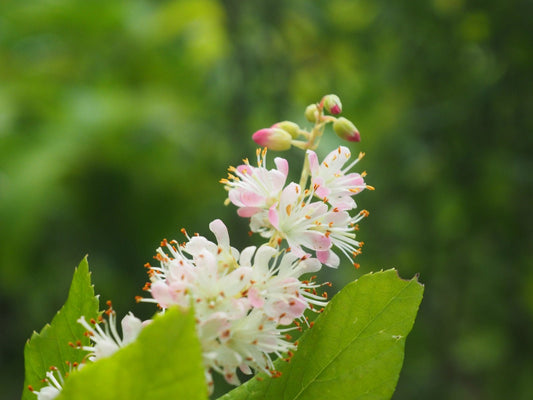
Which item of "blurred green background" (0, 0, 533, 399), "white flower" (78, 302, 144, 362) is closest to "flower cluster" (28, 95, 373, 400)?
"white flower" (78, 302, 144, 362)

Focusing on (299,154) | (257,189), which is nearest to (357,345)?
(257,189)

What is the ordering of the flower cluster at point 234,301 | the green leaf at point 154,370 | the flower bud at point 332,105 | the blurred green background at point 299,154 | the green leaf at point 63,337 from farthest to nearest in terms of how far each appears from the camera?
the blurred green background at point 299,154, the flower bud at point 332,105, the green leaf at point 63,337, the flower cluster at point 234,301, the green leaf at point 154,370

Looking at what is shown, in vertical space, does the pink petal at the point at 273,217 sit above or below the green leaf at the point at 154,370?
below

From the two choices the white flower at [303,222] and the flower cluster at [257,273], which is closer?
the flower cluster at [257,273]

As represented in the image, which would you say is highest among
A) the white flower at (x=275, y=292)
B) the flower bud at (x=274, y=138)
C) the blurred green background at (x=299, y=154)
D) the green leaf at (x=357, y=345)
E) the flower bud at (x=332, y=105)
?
the flower bud at (x=332, y=105)

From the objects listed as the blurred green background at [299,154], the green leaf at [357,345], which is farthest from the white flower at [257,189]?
the blurred green background at [299,154]

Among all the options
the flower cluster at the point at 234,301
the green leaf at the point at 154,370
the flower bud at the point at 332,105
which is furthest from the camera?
the flower bud at the point at 332,105

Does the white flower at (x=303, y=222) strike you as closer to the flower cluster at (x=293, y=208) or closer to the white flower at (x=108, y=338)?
the flower cluster at (x=293, y=208)

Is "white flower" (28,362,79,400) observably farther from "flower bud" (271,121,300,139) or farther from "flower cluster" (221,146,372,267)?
"flower bud" (271,121,300,139)
